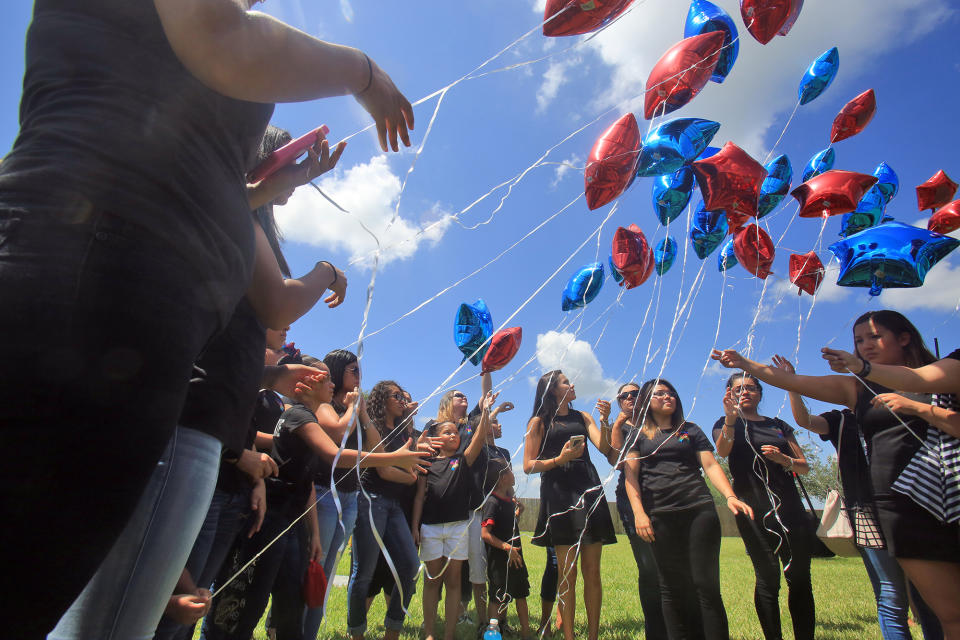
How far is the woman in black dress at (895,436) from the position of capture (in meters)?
1.94

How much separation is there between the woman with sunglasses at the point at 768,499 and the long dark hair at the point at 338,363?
2.36 m

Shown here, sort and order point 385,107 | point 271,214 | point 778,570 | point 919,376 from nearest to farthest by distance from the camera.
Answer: point 385,107, point 271,214, point 919,376, point 778,570

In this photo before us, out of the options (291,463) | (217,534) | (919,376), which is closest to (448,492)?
(291,463)

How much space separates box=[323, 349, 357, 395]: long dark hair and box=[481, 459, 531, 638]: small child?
158 centimetres

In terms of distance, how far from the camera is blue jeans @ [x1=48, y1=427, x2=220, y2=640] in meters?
0.76

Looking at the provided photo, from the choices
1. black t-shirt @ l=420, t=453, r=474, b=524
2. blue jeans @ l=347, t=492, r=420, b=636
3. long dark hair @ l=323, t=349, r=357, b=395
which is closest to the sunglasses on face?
black t-shirt @ l=420, t=453, r=474, b=524

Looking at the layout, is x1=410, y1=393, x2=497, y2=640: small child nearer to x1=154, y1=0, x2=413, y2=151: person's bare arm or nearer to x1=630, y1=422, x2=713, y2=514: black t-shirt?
x1=630, y1=422, x2=713, y2=514: black t-shirt

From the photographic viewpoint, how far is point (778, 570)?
3.27 metres

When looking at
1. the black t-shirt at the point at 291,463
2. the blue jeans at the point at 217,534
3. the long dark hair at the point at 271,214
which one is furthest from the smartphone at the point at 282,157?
the black t-shirt at the point at 291,463

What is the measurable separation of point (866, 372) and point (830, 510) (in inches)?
81.0

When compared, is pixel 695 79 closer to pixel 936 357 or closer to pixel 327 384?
pixel 936 357

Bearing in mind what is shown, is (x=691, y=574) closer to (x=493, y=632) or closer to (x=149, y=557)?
(x=493, y=632)

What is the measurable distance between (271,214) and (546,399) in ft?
10.1

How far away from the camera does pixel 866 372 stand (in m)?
2.20
